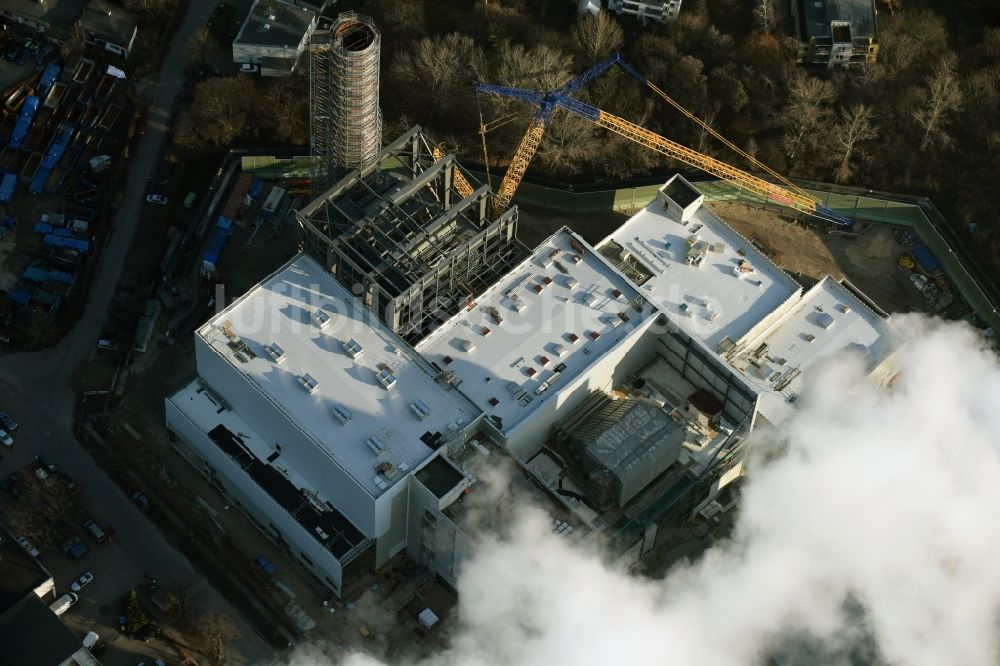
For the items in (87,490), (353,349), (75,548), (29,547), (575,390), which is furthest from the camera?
(87,490)

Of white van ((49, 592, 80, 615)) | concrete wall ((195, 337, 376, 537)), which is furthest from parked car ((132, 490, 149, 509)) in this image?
concrete wall ((195, 337, 376, 537))

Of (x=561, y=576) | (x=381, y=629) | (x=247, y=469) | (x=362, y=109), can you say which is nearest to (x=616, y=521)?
(x=561, y=576)

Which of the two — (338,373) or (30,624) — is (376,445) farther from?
(30,624)

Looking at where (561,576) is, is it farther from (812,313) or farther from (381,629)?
(812,313)

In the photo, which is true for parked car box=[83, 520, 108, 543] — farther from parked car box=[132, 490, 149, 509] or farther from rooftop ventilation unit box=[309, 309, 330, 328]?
rooftop ventilation unit box=[309, 309, 330, 328]

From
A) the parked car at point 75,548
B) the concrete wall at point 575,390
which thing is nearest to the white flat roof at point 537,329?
the concrete wall at point 575,390

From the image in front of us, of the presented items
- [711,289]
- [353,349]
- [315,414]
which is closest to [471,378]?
[353,349]
